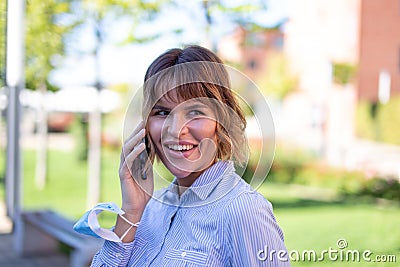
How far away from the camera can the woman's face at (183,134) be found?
3.29 feet

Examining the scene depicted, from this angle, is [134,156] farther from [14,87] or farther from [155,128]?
[14,87]

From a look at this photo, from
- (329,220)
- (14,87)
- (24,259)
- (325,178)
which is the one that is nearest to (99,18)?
(14,87)

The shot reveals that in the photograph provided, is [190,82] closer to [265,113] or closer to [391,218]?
[265,113]

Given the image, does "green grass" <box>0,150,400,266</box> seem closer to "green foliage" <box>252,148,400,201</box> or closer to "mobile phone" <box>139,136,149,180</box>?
"green foliage" <box>252,148,400,201</box>

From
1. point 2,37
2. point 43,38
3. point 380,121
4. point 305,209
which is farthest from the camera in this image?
point 380,121

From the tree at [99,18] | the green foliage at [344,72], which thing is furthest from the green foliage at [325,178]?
the tree at [99,18]

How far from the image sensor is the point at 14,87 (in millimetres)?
5578

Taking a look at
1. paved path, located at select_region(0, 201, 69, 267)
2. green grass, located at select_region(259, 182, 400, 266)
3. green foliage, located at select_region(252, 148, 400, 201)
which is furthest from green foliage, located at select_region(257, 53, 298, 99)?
paved path, located at select_region(0, 201, 69, 267)

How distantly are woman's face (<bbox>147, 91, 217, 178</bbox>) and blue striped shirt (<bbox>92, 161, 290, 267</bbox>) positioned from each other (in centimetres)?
3

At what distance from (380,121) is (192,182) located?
11588 millimetres

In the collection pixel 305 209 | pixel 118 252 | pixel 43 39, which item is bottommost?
pixel 305 209

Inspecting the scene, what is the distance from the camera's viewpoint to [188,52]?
104cm

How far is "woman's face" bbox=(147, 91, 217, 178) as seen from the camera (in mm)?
1002

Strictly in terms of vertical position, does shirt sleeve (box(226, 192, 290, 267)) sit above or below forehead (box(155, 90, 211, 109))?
below
